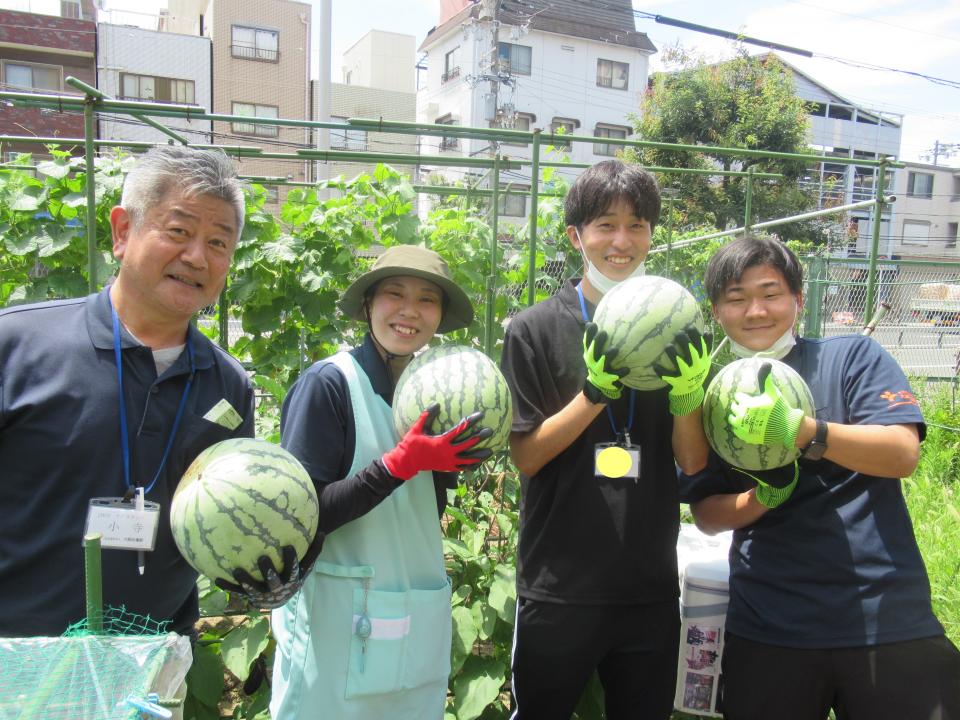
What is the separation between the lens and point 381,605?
2145 mm

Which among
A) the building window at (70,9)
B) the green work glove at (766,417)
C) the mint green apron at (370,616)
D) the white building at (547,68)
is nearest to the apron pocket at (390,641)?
the mint green apron at (370,616)

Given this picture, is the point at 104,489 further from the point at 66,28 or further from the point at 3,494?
the point at 66,28

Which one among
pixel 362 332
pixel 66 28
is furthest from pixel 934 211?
pixel 362 332

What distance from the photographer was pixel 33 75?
26.4 metres

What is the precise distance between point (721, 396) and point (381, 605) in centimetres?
129

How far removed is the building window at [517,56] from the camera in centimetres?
3700

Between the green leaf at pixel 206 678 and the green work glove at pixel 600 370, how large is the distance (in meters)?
2.10

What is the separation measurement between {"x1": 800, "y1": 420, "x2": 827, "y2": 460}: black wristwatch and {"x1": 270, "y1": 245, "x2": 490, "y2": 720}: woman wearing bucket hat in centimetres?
104

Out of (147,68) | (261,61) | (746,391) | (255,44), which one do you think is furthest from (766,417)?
(255,44)

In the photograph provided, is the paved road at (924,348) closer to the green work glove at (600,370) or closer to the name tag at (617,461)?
the name tag at (617,461)

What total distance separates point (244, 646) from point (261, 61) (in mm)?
30979

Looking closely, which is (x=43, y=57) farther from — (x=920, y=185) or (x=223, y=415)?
(x=920, y=185)

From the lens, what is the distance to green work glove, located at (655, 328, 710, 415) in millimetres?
2066

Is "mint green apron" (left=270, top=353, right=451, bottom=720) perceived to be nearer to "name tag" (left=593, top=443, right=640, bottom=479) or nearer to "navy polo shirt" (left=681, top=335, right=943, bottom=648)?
"name tag" (left=593, top=443, right=640, bottom=479)
